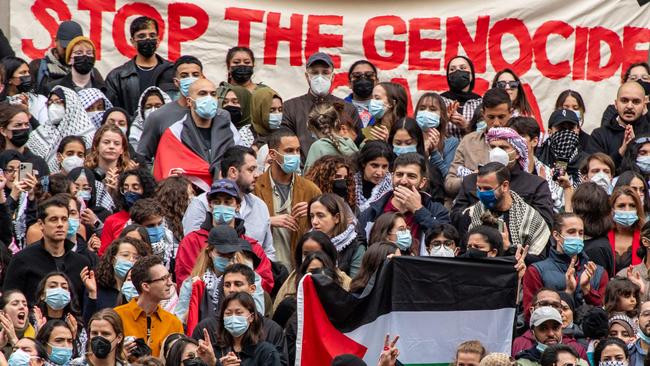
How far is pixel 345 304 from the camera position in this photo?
18359 millimetres

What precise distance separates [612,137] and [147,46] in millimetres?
4346

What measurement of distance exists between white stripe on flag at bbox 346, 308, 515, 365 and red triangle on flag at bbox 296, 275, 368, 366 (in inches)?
3.4

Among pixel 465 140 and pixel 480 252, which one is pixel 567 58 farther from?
pixel 480 252

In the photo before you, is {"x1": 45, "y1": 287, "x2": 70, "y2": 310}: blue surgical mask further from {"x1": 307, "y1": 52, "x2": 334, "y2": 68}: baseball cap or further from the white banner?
the white banner

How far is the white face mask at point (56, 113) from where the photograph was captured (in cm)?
2216

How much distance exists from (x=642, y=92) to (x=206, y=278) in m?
5.50

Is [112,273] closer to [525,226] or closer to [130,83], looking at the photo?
[525,226]

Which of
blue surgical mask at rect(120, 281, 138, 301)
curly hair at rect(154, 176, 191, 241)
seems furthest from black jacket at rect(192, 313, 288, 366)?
curly hair at rect(154, 176, 191, 241)

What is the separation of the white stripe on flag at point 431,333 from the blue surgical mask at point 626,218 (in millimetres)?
2485

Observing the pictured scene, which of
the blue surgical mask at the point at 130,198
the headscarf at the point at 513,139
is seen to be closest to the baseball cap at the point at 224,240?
the blue surgical mask at the point at 130,198

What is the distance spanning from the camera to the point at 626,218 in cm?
2062

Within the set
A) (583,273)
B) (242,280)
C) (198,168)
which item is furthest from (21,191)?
(583,273)

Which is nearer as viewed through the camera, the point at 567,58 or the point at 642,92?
the point at 642,92

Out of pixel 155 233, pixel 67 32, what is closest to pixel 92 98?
pixel 67 32
